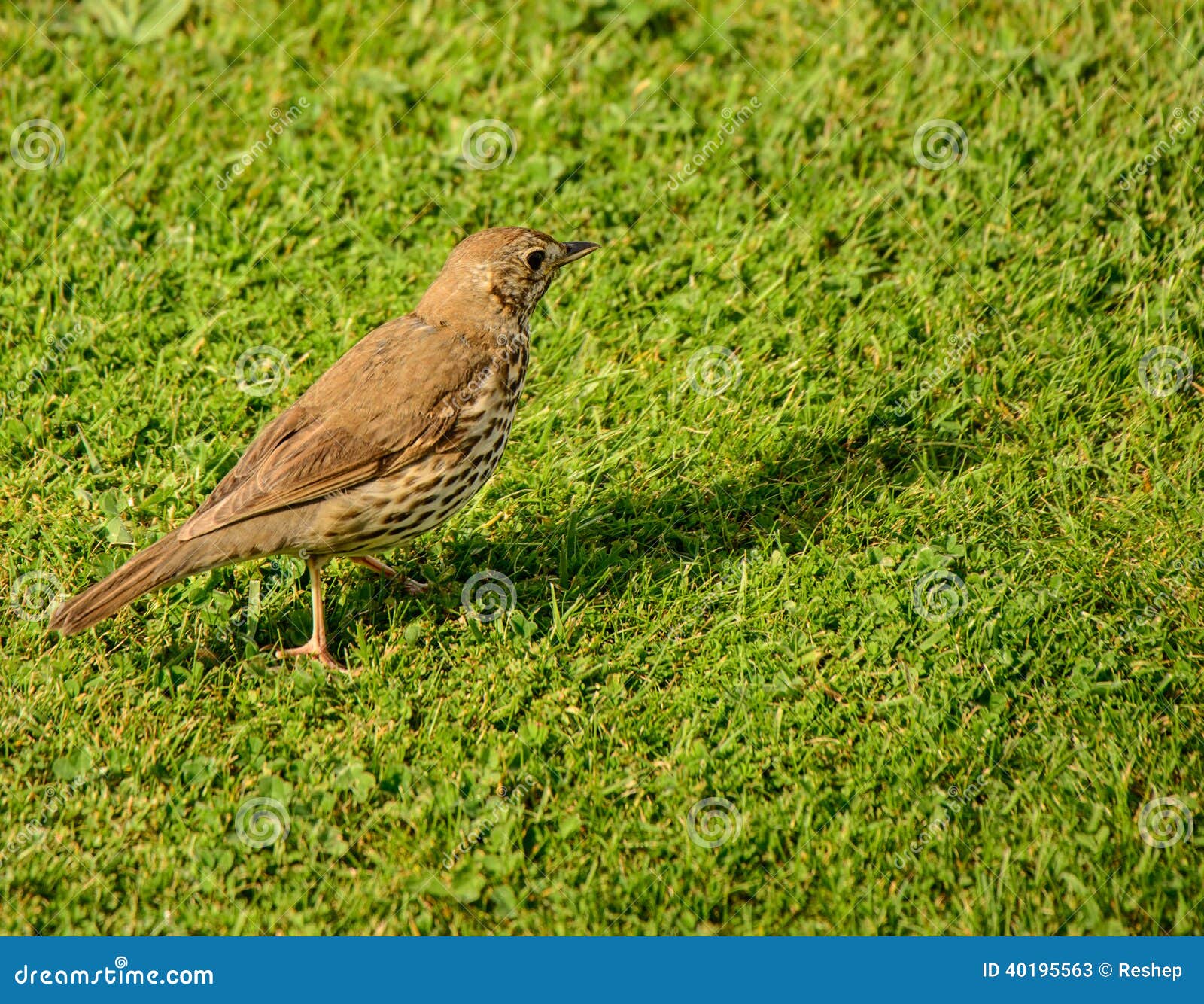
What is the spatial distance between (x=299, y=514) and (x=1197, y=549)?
3797 mm

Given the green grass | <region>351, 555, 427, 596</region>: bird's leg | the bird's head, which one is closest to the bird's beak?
the bird's head

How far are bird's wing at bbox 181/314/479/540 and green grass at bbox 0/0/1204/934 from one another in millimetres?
666

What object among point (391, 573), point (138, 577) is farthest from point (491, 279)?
point (138, 577)

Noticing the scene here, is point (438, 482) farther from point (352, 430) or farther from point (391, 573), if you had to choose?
point (391, 573)

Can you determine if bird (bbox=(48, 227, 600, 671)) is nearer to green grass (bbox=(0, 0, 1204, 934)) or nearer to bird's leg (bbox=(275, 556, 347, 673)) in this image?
bird's leg (bbox=(275, 556, 347, 673))

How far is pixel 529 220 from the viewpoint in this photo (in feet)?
23.8

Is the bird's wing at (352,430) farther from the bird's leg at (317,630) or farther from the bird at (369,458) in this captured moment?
the bird's leg at (317,630)

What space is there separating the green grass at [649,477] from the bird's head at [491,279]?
0.94 metres

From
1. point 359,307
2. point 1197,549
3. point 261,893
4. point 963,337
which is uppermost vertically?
point 359,307

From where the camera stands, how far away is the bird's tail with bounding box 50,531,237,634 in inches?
184

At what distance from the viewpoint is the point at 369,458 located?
5004 mm

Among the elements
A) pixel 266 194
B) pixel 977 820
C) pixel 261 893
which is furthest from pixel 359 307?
pixel 977 820

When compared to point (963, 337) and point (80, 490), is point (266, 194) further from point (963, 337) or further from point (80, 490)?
point (963, 337)

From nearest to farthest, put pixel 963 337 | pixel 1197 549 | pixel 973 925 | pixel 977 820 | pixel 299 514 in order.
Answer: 1. pixel 973 925
2. pixel 977 820
3. pixel 299 514
4. pixel 1197 549
5. pixel 963 337
